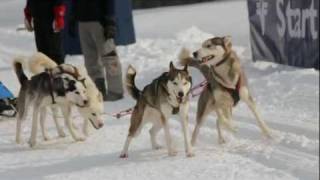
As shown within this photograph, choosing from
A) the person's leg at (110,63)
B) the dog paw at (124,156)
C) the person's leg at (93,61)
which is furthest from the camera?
the person's leg at (93,61)

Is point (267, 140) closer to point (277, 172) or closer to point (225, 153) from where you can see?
point (225, 153)

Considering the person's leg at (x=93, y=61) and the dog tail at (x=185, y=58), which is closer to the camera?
the dog tail at (x=185, y=58)

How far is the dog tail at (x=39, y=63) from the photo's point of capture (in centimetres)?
575

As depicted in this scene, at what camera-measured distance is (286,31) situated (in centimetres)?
895

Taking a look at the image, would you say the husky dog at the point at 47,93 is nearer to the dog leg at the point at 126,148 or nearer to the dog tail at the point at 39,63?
the dog tail at the point at 39,63

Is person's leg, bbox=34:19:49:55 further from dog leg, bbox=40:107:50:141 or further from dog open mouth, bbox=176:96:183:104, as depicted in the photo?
dog open mouth, bbox=176:96:183:104

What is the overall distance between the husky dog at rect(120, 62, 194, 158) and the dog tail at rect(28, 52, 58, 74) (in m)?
1.05

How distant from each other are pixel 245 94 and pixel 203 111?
0.34 meters

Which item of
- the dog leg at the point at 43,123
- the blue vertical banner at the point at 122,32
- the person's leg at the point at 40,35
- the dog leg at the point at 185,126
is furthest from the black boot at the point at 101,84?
the blue vertical banner at the point at 122,32

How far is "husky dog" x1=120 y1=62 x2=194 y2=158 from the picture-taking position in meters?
4.70

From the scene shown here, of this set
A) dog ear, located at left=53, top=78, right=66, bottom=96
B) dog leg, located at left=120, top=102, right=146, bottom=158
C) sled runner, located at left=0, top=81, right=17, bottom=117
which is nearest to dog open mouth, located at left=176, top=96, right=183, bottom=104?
dog leg, located at left=120, top=102, right=146, bottom=158

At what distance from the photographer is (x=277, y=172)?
4.31 m

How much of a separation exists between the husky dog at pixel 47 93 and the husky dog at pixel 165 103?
0.50 m

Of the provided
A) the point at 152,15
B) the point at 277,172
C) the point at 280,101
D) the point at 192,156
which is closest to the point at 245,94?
the point at 192,156
